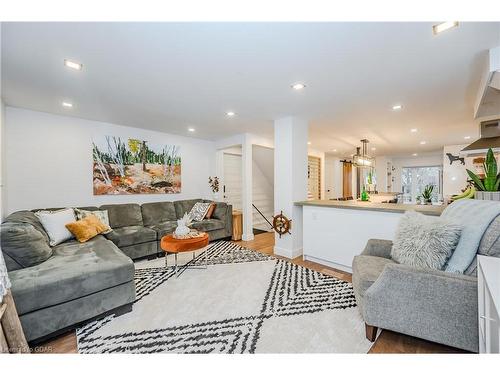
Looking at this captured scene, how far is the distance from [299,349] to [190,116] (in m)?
3.34

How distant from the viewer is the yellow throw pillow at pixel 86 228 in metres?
2.78

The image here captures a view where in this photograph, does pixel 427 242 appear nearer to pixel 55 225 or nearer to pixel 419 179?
pixel 55 225

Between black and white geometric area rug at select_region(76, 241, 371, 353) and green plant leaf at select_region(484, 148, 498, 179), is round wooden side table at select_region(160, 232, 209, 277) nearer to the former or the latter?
black and white geometric area rug at select_region(76, 241, 371, 353)

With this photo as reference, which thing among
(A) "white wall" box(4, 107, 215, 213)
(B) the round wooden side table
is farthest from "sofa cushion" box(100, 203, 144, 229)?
(B) the round wooden side table

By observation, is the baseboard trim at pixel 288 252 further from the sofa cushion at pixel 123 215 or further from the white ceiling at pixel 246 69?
the sofa cushion at pixel 123 215

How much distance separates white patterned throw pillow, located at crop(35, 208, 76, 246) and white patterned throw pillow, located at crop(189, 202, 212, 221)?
1.97 metres

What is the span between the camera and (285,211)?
11.8ft

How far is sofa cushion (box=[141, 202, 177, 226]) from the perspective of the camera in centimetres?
402

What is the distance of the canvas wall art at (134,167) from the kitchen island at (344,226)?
288cm

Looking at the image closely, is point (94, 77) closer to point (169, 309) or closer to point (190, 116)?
point (190, 116)

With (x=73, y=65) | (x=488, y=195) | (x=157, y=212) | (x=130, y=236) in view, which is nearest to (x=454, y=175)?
(x=488, y=195)

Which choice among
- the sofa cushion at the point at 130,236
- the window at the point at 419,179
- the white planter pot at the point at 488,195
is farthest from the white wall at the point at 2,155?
the window at the point at 419,179

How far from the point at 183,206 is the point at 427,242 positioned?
13.4 feet
